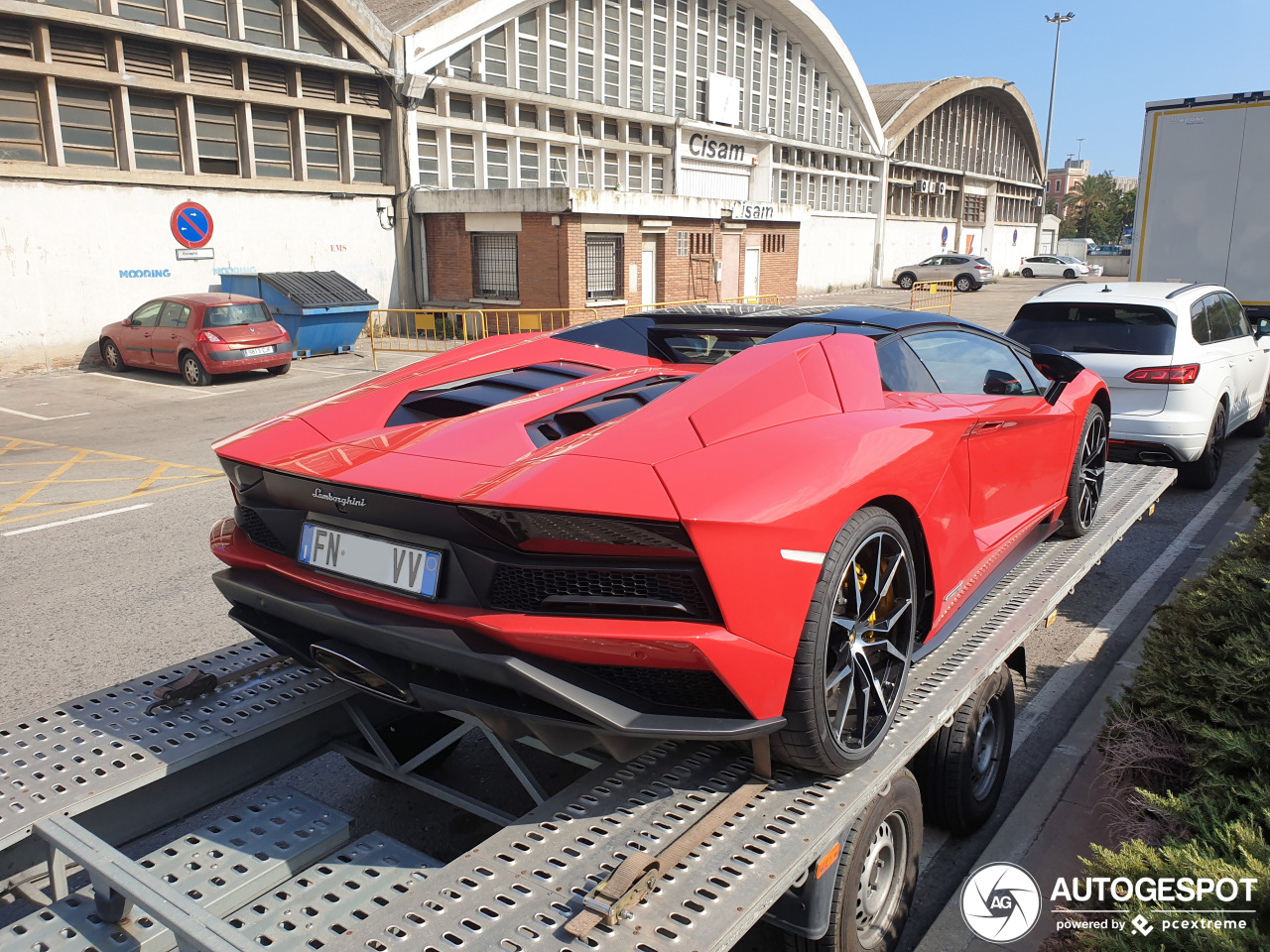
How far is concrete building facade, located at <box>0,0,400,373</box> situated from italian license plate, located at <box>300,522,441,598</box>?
17.6 m

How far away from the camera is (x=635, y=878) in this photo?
1.98 m

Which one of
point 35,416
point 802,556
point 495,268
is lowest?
point 35,416

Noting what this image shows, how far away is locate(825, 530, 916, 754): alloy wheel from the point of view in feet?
8.54

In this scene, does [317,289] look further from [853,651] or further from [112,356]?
[853,651]

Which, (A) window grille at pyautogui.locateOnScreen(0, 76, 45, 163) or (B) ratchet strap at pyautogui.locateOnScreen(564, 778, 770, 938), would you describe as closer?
(B) ratchet strap at pyautogui.locateOnScreen(564, 778, 770, 938)

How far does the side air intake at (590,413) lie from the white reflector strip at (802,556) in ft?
2.13

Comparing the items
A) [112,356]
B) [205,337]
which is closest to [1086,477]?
[205,337]

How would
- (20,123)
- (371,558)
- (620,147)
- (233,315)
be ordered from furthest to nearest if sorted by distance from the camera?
1. (620,147)
2. (20,123)
3. (233,315)
4. (371,558)

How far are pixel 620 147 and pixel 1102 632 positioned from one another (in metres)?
26.7

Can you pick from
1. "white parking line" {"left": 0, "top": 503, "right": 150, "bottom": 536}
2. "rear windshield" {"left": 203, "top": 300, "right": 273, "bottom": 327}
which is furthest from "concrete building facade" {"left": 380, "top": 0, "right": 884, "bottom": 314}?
"white parking line" {"left": 0, "top": 503, "right": 150, "bottom": 536}

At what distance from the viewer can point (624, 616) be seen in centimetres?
225

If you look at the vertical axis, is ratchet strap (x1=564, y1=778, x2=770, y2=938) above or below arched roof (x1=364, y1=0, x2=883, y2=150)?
below

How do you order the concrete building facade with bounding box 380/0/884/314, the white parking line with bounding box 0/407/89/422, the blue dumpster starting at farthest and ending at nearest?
the concrete building facade with bounding box 380/0/884/314 → the blue dumpster → the white parking line with bounding box 0/407/89/422

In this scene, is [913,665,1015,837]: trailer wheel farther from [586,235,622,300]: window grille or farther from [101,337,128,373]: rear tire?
[586,235,622,300]: window grille
